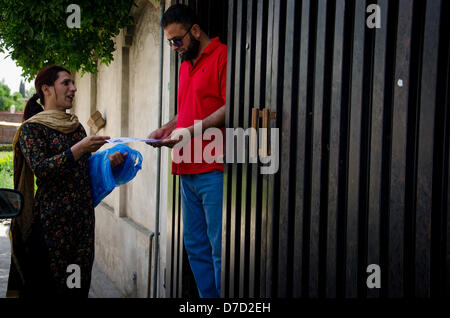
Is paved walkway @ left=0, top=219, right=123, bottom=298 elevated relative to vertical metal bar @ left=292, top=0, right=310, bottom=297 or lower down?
lower down

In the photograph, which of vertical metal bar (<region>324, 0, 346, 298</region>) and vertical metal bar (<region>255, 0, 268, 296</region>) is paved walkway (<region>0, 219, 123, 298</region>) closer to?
vertical metal bar (<region>255, 0, 268, 296</region>)

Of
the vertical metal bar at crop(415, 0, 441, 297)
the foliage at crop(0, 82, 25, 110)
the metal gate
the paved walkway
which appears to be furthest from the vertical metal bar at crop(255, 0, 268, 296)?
the foliage at crop(0, 82, 25, 110)

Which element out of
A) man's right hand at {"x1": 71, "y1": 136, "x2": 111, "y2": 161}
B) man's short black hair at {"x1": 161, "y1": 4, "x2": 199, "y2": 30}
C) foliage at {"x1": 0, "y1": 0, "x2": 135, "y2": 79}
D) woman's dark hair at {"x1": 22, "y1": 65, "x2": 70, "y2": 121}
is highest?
foliage at {"x1": 0, "y1": 0, "x2": 135, "y2": 79}

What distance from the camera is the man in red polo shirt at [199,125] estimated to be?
8.62 ft

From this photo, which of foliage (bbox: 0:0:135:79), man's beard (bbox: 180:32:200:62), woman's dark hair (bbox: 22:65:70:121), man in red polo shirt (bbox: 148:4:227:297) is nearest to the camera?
man in red polo shirt (bbox: 148:4:227:297)

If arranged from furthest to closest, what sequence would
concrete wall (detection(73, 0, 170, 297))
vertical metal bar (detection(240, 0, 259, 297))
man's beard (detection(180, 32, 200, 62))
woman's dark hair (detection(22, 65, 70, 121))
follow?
concrete wall (detection(73, 0, 170, 297))
woman's dark hair (detection(22, 65, 70, 121))
man's beard (detection(180, 32, 200, 62))
vertical metal bar (detection(240, 0, 259, 297))

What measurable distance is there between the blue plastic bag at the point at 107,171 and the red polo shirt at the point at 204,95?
0.61 meters

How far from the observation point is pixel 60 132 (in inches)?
116

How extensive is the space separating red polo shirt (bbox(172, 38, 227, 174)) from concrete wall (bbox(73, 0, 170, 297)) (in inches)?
68.1

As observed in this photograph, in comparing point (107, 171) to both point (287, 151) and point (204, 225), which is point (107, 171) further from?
point (287, 151)

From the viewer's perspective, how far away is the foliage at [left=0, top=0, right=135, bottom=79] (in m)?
4.58

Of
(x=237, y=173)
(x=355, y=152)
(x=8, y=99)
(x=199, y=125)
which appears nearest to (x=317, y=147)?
(x=355, y=152)

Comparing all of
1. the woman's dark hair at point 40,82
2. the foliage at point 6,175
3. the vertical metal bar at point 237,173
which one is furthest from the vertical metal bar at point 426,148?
the foliage at point 6,175

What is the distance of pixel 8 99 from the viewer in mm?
64812
